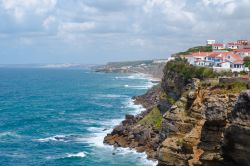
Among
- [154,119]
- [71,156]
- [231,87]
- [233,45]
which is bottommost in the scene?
[71,156]

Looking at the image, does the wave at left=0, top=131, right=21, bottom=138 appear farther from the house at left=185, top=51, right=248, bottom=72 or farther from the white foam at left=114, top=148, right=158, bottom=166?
the house at left=185, top=51, right=248, bottom=72

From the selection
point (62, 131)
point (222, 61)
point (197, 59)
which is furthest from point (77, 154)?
point (197, 59)

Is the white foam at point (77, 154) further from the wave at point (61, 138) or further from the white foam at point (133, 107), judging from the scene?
the white foam at point (133, 107)

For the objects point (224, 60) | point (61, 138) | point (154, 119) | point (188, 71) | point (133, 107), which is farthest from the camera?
point (133, 107)

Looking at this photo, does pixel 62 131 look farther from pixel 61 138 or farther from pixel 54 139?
pixel 54 139

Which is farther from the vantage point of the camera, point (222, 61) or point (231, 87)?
point (222, 61)

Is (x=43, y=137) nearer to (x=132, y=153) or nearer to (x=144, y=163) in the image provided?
(x=132, y=153)

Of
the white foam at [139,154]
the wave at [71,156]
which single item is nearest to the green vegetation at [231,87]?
the white foam at [139,154]

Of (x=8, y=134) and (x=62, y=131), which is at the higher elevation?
(x=62, y=131)

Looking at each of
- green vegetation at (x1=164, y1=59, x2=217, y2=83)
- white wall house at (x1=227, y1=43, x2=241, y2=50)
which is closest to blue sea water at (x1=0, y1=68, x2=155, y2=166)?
green vegetation at (x1=164, y1=59, x2=217, y2=83)

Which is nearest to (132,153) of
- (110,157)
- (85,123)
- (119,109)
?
(110,157)

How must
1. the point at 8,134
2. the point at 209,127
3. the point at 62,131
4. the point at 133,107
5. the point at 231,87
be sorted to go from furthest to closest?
the point at 133,107
the point at 62,131
the point at 8,134
the point at 231,87
the point at 209,127
